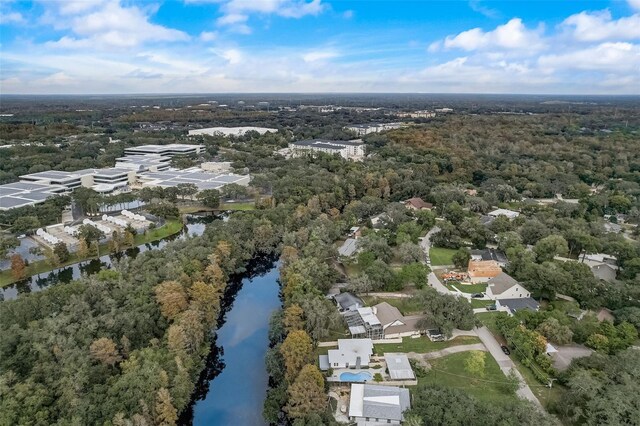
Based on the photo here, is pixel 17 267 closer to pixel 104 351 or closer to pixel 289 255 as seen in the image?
pixel 104 351

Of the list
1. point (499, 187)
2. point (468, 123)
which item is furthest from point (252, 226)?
point (468, 123)

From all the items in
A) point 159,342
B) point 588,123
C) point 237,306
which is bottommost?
point 237,306

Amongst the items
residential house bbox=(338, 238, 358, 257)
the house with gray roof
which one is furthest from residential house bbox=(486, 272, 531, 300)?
the house with gray roof

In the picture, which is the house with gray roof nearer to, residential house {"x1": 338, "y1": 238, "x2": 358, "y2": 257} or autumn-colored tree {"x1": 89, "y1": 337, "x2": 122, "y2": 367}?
autumn-colored tree {"x1": 89, "y1": 337, "x2": 122, "y2": 367}

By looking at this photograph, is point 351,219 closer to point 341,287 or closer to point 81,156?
point 341,287

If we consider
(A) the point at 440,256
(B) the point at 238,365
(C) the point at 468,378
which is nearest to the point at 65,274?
(B) the point at 238,365

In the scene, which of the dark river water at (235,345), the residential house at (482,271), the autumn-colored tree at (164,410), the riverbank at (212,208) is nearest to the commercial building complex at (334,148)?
the riverbank at (212,208)

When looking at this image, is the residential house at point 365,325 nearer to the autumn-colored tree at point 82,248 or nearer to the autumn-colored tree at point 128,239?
the autumn-colored tree at point 128,239
